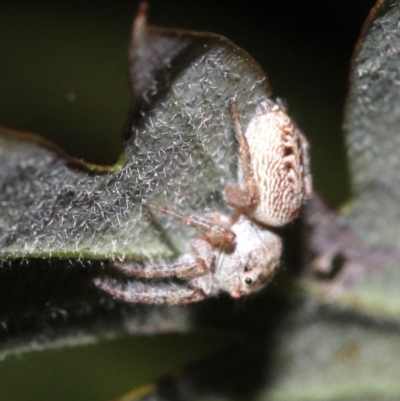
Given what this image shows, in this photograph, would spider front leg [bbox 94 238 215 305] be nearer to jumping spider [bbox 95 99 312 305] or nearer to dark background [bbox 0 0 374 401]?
jumping spider [bbox 95 99 312 305]

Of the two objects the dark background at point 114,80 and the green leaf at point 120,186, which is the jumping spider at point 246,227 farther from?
the dark background at point 114,80

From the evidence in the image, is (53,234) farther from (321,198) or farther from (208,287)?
(321,198)

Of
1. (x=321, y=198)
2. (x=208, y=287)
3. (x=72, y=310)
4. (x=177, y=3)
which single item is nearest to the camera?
(x=72, y=310)

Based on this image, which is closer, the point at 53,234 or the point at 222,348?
the point at 53,234

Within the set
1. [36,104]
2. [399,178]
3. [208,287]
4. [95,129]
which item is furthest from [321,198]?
[36,104]

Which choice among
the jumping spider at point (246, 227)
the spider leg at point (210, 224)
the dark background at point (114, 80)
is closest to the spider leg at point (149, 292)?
the jumping spider at point (246, 227)

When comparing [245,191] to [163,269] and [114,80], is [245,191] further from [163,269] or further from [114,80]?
[114,80]

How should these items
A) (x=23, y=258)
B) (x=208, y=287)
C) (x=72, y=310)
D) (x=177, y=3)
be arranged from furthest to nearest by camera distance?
(x=177, y=3), (x=208, y=287), (x=72, y=310), (x=23, y=258)
